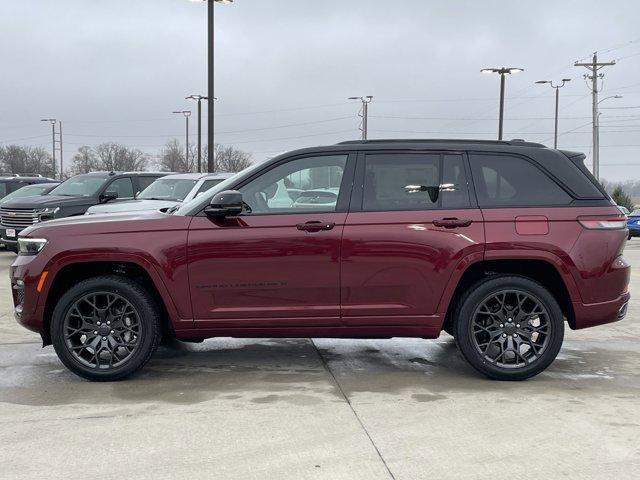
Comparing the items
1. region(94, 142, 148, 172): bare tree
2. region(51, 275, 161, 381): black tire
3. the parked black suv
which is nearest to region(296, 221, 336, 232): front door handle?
region(51, 275, 161, 381): black tire

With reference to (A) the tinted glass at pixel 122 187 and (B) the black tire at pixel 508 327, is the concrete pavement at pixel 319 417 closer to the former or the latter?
(B) the black tire at pixel 508 327

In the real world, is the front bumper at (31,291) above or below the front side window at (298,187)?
below

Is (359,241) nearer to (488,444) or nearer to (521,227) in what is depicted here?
(521,227)

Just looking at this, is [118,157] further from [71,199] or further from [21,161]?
[71,199]

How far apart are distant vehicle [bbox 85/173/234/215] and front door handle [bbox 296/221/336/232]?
20.7 feet

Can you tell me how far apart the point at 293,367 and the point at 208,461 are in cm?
201

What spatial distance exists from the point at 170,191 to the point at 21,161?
77.9 meters

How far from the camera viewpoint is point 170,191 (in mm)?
12477

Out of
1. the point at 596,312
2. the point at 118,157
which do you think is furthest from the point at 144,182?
the point at 118,157

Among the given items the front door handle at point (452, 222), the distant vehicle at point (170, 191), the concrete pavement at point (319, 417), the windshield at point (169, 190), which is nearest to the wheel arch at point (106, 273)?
the concrete pavement at point (319, 417)

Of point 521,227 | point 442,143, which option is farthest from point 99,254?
point 521,227

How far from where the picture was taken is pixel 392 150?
17.3ft

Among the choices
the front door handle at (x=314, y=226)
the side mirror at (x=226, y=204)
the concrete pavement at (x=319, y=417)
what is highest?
the side mirror at (x=226, y=204)

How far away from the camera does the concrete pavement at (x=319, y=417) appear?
3.65 meters
